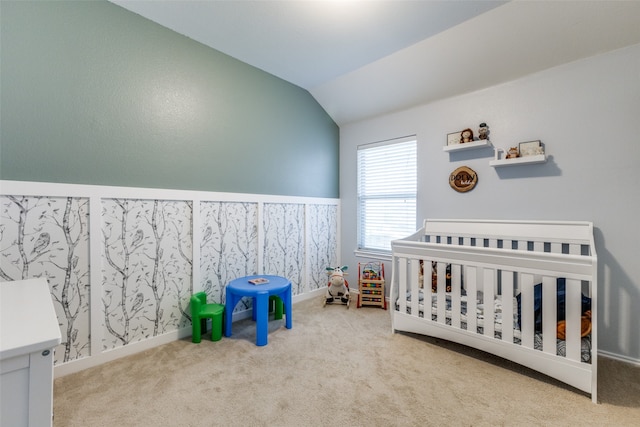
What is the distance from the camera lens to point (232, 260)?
2.55 meters

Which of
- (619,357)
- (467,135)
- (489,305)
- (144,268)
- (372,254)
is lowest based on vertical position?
(619,357)

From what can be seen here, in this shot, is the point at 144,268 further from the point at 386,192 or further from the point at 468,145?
the point at 468,145

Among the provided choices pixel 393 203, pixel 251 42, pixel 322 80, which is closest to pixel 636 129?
pixel 393 203

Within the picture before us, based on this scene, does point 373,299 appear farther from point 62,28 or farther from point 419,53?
point 62,28

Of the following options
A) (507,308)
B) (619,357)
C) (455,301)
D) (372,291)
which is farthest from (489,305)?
(372,291)

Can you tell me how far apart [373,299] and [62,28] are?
3.13 metres

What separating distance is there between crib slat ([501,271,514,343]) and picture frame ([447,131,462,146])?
1.31 meters

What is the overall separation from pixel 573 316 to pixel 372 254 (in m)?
1.91

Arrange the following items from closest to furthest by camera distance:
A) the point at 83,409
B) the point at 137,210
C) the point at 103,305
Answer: the point at 83,409 → the point at 103,305 → the point at 137,210

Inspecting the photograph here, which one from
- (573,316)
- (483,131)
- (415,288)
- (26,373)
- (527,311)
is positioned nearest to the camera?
(26,373)

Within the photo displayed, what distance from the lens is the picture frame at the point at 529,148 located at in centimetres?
219

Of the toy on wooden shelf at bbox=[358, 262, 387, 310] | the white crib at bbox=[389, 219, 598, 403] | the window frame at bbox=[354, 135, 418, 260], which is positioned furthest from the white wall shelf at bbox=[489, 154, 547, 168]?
the toy on wooden shelf at bbox=[358, 262, 387, 310]

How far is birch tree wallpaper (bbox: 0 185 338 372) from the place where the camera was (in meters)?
1.64

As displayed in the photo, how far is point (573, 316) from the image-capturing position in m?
1.55
